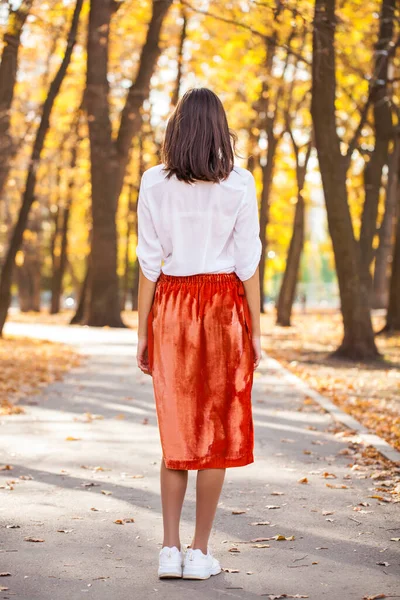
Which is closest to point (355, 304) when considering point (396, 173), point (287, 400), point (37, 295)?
point (287, 400)

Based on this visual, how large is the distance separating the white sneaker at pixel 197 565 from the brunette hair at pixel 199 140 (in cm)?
165

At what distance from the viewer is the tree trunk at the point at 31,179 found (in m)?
18.9

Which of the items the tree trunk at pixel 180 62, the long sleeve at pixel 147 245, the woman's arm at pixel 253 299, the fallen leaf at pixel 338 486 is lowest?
the fallen leaf at pixel 338 486

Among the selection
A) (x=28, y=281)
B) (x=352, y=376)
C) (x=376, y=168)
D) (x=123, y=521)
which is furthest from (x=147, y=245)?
(x=28, y=281)

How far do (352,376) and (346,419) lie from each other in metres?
4.79

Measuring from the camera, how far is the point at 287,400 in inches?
470

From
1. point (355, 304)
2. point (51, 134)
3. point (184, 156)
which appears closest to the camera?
point (184, 156)

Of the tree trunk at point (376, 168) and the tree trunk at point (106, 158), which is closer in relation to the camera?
the tree trunk at point (376, 168)

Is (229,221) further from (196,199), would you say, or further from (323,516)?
(323,516)

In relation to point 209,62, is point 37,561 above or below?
below

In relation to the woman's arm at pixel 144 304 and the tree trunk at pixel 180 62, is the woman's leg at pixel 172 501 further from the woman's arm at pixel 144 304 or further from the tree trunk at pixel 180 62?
the tree trunk at pixel 180 62

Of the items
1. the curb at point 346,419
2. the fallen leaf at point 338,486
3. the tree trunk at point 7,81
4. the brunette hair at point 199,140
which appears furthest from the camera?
the tree trunk at point 7,81

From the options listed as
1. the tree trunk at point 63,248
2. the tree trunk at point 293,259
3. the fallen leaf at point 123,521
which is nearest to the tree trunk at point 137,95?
the tree trunk at point 293,259

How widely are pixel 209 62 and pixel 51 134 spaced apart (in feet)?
30.9
